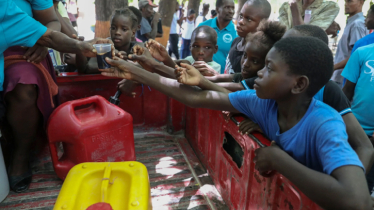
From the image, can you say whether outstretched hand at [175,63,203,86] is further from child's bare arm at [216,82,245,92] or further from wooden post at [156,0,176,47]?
wooden post at [156,0,176,47]

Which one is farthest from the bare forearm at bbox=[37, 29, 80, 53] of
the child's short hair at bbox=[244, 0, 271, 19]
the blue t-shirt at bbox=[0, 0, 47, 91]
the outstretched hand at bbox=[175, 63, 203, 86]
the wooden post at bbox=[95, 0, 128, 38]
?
the wooden post at bbox=[95, 0, 128, 38]

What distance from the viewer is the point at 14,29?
1.68 metres

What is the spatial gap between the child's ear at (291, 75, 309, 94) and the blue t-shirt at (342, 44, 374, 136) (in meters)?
1.29

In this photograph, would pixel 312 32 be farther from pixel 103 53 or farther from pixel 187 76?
pixel 103 53

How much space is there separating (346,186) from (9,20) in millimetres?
2091

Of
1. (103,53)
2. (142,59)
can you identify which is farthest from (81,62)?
(103,53)

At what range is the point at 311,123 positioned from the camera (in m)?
1.14

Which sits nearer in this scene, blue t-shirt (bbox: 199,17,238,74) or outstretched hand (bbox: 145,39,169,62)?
outstretched hand (bbox: 145,39,169,62)

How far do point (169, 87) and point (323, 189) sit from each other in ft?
3.57

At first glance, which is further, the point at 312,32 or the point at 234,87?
the point at 234,87

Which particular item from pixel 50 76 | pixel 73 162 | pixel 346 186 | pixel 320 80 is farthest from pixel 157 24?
pixel 346 186

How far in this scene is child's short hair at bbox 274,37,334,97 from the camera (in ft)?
3.75

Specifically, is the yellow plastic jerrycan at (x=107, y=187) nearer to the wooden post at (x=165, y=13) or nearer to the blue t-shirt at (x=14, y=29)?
the blue t-shirt at (x=14, y=29)

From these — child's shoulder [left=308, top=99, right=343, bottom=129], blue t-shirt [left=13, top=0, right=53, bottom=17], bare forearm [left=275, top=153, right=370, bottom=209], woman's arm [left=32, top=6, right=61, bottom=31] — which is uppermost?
blue t-shirt [left=13, top=0, right=53, bottom=17]
